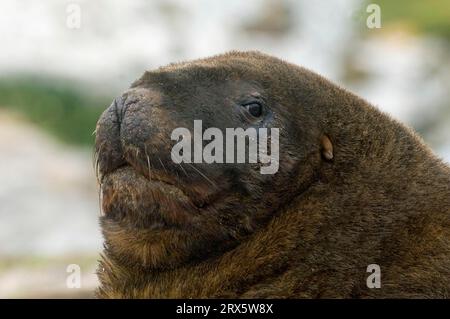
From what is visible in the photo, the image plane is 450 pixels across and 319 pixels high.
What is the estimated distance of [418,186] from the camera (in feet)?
18.5

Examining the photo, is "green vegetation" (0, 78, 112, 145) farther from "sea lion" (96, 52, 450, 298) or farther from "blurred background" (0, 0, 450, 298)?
"sea lion" (96, 52, 450, 298)

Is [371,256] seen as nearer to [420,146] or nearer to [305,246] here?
[305,246]

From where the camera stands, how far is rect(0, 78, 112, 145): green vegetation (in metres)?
20.1

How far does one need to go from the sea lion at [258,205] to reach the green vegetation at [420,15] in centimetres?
1744

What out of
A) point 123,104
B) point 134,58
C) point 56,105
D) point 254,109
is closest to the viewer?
point 123,104

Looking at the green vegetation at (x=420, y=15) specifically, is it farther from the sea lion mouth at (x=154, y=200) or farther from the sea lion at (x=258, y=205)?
the sea lion mouth at (x=154, y=200)

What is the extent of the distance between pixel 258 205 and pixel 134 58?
52.1ft

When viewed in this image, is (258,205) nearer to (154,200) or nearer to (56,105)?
(154,200)

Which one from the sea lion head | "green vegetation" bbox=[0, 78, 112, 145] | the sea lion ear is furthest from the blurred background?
the sea lion ear

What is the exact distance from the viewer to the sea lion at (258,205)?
5.34 m

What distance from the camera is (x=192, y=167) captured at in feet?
17.5

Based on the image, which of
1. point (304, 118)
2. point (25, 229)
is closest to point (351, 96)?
point (304, 118)

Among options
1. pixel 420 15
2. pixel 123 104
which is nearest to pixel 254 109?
pixel 123 104

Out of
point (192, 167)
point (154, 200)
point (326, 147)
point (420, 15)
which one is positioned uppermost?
point (420, 15)
